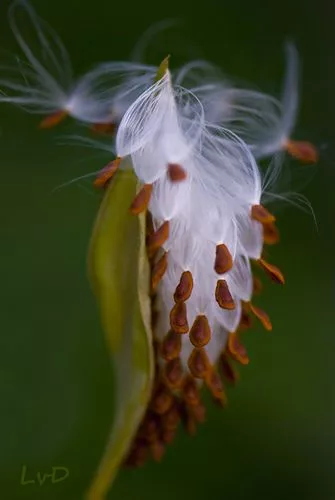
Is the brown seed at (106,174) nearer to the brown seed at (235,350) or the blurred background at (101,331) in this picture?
the brown seed at (235,350)

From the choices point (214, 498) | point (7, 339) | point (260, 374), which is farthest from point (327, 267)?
point (7, 339)

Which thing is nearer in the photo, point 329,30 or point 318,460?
point 318,460

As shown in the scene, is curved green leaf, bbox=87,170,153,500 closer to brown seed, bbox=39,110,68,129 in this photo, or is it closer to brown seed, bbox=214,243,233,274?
brown seed, bbox=214,243,233,274

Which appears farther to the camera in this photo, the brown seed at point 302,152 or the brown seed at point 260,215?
the brown seed at point 302,152

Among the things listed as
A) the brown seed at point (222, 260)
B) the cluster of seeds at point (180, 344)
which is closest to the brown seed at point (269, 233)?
the cluster of seeds at point (180, 344)

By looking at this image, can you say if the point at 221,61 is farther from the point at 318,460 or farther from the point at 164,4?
the point at 318,460
